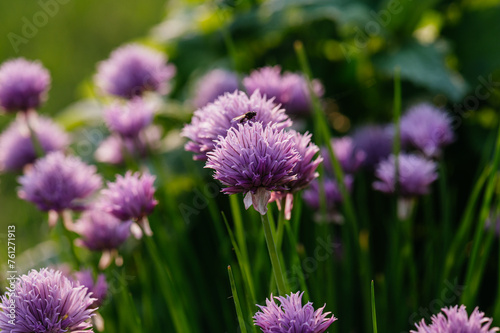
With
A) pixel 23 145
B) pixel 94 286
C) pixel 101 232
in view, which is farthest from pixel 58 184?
pixel 23 145

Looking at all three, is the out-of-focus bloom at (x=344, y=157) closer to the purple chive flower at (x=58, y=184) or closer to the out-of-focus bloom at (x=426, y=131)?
the out-of-focus bloom at (x=426, y=131)

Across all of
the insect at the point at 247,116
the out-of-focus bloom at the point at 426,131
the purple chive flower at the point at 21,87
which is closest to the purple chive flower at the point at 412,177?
the out-of-focus bloom at the point at 426,131

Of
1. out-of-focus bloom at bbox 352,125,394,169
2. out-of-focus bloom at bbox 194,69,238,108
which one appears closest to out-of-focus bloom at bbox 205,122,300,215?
out-of-focus bloom at bbox 194,69,238,108


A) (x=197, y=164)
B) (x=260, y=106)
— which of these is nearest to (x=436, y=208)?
(x=197, y=164)

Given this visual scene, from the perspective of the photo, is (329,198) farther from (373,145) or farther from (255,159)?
(255,159)

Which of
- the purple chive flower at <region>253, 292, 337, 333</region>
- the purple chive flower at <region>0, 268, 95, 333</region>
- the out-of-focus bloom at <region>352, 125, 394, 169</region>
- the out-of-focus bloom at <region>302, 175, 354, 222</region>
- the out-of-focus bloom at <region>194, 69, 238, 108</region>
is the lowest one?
the purple chive flower at <region>253, 292, 337, 333</region>

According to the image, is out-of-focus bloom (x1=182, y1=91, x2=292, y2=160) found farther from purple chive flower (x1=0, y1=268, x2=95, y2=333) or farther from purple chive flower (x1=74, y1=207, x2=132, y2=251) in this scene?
purple chive flower (x1=74, y1=207, x2=132, y2=251)

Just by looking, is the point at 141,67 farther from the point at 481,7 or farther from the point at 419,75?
the point at 481,7
